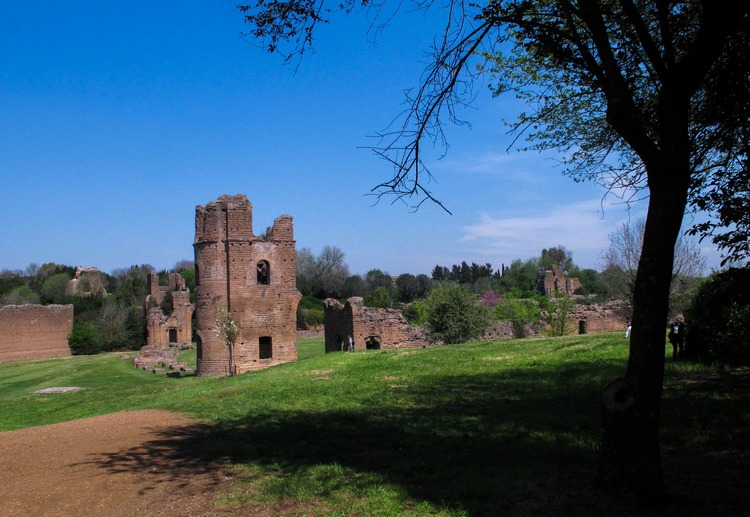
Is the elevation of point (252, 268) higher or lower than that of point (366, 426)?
higher

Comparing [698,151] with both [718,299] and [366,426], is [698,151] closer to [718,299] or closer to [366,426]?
[718,299]

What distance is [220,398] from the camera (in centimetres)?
1336

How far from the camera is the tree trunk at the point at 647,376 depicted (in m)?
5.01

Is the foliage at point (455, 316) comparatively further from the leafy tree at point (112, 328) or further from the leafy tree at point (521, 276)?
the leafy tree at point (521, 276)

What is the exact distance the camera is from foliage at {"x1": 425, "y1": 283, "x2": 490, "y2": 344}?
3033 cm

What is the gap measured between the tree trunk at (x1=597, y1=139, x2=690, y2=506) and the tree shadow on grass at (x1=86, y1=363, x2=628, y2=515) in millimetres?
450

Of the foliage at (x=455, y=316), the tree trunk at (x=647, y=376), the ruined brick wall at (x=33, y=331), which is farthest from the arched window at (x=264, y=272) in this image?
the ruined brick wall at (x=33, y=331)

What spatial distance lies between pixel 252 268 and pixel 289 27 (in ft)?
71.5

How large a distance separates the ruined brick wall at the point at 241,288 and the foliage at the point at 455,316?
6.88 metres

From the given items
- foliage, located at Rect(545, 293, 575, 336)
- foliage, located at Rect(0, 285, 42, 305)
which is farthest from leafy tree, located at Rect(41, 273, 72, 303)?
foliage, located at Rect(545, 293, 575, 336)

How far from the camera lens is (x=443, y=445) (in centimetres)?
743

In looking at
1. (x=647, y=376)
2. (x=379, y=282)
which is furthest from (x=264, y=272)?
(x=379, y=282)

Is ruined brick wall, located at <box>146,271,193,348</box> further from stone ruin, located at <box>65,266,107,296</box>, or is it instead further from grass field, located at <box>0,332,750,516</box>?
grass field, located at <box>0,332,750,516</box>

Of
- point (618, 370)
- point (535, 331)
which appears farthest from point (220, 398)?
point (535, 331)
